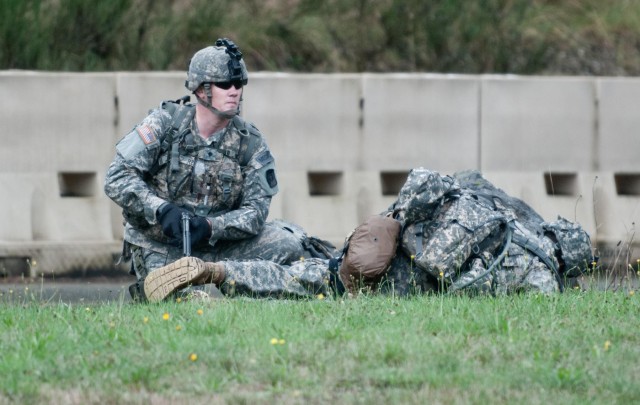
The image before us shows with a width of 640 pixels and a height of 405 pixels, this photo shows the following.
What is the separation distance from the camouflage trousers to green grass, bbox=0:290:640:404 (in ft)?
3.49

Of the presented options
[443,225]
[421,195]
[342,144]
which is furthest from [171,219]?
[342,144]

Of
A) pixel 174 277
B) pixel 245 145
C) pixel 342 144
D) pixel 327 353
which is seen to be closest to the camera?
pixel 327 353

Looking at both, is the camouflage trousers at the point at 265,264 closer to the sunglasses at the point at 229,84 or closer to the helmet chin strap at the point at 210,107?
the helmet chin strap at the point at 210,107

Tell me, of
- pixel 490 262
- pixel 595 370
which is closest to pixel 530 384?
pixel 595 370

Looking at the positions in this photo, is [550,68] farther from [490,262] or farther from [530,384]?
[530,384]

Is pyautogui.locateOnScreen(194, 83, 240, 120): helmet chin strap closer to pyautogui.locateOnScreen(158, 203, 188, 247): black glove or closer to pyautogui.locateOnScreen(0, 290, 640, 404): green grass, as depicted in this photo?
pyautogui.locateOnScreen(158, 203, 188, 247): black glove

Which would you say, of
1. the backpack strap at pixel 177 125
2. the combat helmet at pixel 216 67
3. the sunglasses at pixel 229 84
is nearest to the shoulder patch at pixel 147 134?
the backpack strap at pixel 177 125

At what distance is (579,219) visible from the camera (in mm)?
11352

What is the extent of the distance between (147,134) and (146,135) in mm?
11

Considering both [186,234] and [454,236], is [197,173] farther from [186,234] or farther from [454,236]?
[454,236]

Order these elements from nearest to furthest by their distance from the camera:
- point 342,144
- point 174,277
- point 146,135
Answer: point 174,277, point 146,135, point 342,144

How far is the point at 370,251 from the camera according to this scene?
25.9 ft

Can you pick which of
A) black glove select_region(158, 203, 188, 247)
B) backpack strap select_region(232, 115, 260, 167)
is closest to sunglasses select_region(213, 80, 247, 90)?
backpack strap select_region(232, 115, 260, 167)

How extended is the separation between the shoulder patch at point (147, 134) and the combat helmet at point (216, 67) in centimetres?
38
